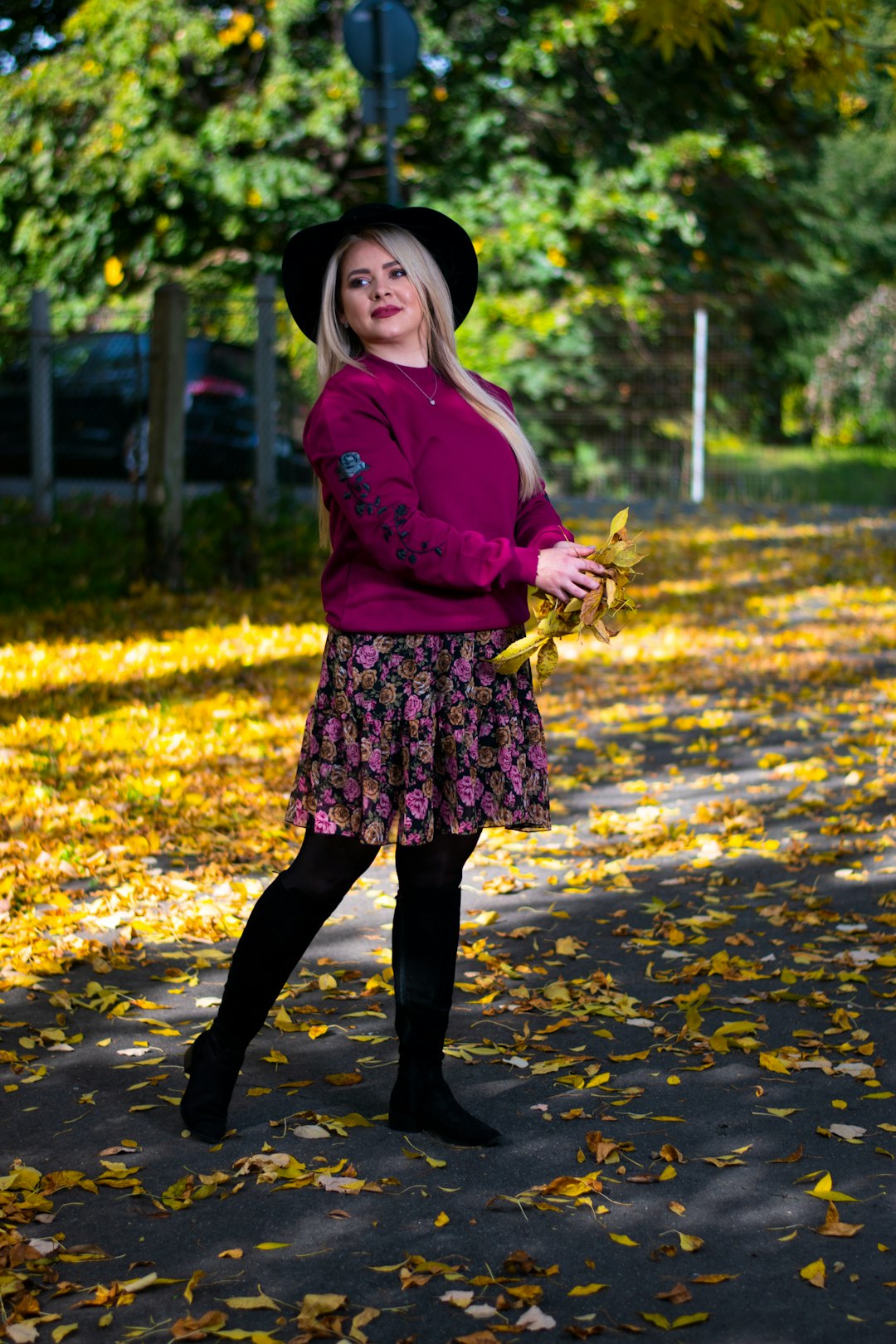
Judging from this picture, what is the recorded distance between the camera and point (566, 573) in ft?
9.53

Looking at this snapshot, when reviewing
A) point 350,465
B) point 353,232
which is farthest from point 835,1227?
point 353,232

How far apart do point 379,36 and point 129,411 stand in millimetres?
3935

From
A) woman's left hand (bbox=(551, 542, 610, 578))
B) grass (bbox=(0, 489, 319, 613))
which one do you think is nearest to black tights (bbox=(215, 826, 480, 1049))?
woman's left hand (bbox=(551, 542, 610, 578))

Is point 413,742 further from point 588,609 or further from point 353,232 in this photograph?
point 353,232

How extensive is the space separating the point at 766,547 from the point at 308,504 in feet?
13.7

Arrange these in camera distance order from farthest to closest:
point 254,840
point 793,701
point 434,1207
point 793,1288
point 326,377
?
point 793,701
point 254,840
point 326,377
point 434,1207
point 793,1288

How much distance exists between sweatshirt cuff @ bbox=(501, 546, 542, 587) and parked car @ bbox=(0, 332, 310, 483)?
29.0ft

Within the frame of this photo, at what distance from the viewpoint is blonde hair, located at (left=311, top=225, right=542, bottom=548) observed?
3.06 metres

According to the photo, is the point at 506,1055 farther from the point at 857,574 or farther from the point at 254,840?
the point at 857,574

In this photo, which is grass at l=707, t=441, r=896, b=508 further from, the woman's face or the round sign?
the woman's face

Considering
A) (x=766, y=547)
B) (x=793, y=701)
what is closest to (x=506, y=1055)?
(x=793, y=701)

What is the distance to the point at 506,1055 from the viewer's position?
142 inches

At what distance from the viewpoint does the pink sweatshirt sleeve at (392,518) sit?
2.84 meters

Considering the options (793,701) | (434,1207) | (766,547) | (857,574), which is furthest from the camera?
(766,547)
